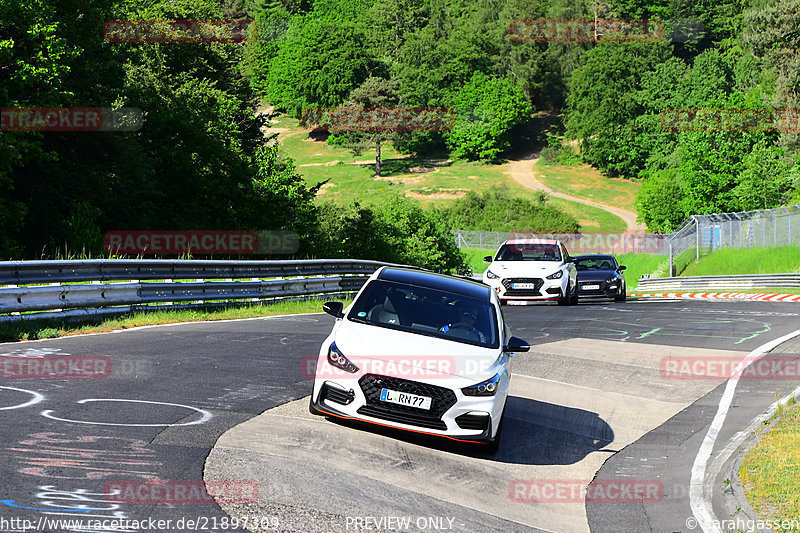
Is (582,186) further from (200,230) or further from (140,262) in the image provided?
(140,262)

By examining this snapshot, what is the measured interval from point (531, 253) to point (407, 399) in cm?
1616

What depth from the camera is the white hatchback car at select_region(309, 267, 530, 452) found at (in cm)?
825

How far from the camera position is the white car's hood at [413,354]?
838cm

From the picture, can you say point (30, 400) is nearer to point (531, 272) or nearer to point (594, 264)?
point (531, 272)

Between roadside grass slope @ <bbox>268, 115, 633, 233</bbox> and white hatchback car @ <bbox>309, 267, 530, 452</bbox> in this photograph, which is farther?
roadside grass slope @ <bbox>268, 115, 633, 233</bbox>

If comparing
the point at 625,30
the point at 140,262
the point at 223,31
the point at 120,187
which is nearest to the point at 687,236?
the point at 223,31

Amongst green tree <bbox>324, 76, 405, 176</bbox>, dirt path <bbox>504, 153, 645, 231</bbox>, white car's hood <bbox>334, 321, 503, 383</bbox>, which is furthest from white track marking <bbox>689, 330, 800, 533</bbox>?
green tree <bbox>324, 76, 405, 176</bbox>

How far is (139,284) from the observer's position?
1698 cm

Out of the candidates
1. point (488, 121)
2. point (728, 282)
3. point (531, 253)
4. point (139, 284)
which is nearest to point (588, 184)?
point (488, 121)

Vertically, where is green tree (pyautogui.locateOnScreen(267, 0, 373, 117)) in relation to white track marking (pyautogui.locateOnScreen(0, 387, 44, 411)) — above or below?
above

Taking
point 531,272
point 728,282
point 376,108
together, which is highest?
point 376,108

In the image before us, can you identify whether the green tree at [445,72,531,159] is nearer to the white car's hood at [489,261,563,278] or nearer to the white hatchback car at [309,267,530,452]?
the white car's hood at [489,261,563,278]

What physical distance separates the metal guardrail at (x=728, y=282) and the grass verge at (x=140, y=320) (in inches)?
861

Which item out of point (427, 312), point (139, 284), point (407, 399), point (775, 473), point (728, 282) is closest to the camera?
point (775, 473)
